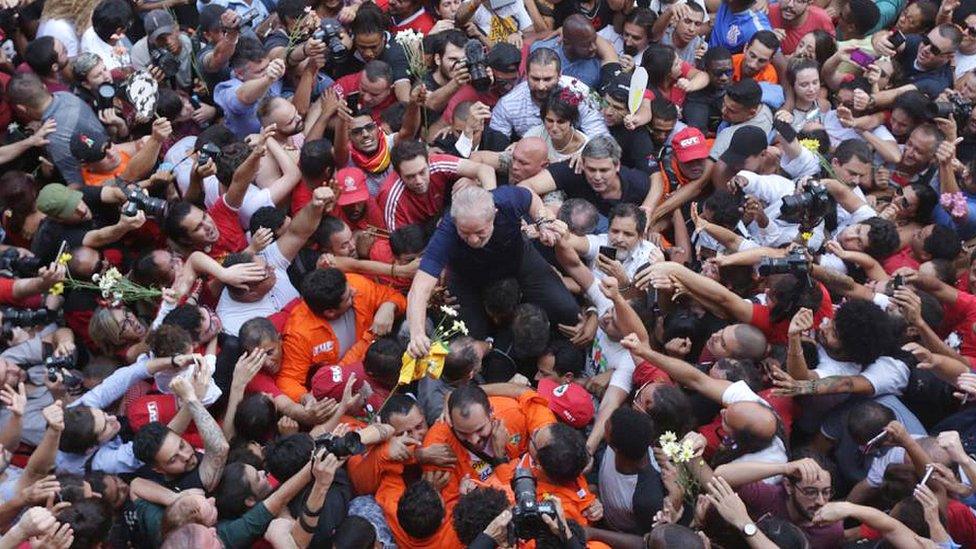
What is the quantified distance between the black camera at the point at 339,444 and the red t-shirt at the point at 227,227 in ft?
7.28

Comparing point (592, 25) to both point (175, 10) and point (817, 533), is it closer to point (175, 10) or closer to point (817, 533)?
point (175, 10)

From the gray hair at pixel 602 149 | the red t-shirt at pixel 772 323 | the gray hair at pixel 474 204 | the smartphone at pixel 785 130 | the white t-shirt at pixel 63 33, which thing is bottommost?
the red t-shirt at pixel 772 323

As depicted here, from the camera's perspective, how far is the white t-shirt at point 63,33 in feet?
27.7

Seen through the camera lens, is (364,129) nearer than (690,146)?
Yes

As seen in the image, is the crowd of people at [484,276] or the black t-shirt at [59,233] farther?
the black t-shirt at [59,233]

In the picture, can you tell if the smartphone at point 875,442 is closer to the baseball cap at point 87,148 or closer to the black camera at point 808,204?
the black camera at point 808,204

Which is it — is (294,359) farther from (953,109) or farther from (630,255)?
(953,109)

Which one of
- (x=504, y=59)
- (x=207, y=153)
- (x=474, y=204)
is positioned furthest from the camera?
(x=504, y=59)

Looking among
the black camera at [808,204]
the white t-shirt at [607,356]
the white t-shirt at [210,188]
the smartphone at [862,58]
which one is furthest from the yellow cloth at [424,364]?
the smartphone at [862,58]

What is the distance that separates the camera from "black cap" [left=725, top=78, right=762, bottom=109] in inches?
318

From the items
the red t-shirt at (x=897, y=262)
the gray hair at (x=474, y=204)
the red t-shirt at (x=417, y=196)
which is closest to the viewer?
the gray hair at (x=474, y=204)

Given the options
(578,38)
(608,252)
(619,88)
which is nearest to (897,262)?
(608,252)

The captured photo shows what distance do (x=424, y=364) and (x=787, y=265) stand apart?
7.30 ft

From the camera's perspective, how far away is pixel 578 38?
872 centimetres
